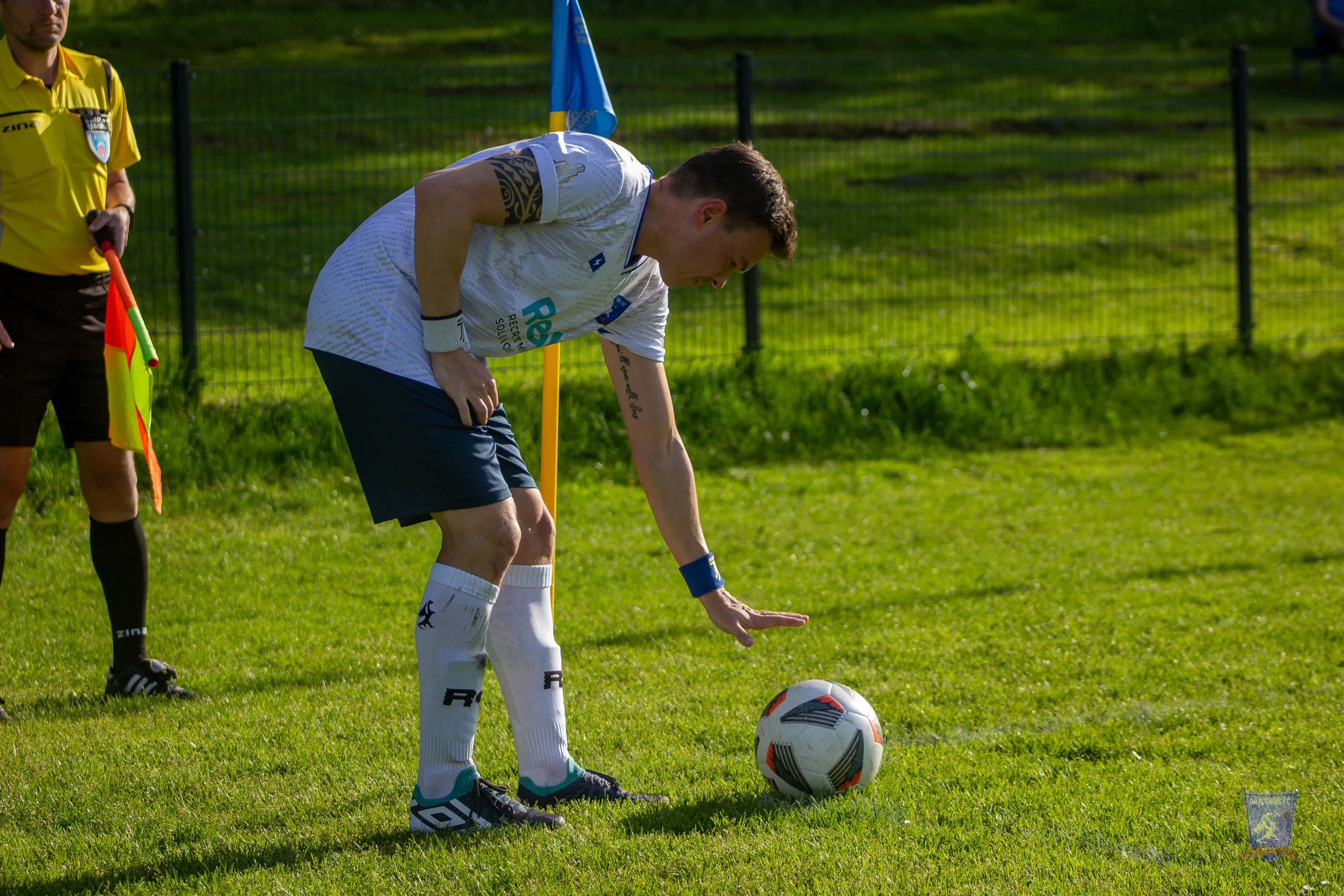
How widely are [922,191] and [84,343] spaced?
33.9 feet

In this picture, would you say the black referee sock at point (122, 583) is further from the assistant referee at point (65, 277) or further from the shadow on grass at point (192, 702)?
the shadow on grass at point (192, 702)

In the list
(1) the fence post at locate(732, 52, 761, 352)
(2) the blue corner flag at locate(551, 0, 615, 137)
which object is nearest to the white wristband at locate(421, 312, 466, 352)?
(2) the blue corner flag at locate(551, 0, 615, 137)

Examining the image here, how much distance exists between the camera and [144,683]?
471cm

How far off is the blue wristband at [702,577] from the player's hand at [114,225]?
2.41m

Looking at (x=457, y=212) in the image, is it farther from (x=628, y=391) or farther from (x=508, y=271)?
(x=628, y=391)

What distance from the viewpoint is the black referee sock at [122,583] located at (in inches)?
188

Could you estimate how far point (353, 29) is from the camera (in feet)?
70.0

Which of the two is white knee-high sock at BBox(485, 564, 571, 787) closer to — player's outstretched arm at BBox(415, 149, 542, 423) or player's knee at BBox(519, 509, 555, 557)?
player's knee at BBox(519, 509, 555, 557)

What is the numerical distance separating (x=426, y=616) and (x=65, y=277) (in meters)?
2.27

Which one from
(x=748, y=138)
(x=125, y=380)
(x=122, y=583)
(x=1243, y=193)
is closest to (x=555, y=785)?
(x=122, y=583)

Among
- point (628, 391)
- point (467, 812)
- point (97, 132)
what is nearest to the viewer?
point (467, 812)

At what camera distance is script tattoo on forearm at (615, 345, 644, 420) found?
3746 mm

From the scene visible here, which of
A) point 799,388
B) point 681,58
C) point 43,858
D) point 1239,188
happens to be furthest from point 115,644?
point 681,58

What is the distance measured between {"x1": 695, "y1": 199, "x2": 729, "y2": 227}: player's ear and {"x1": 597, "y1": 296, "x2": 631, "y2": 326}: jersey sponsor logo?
0.40m
